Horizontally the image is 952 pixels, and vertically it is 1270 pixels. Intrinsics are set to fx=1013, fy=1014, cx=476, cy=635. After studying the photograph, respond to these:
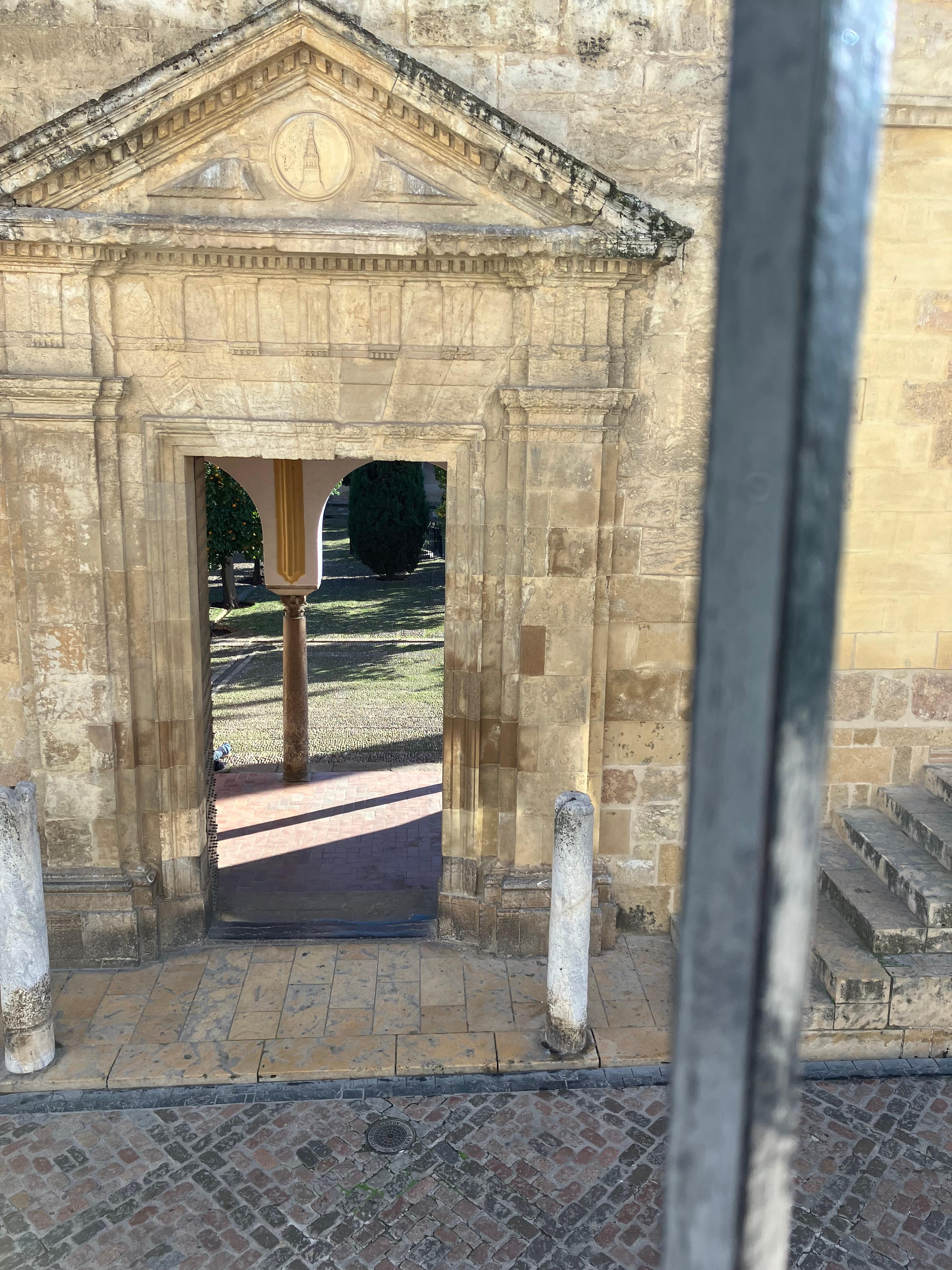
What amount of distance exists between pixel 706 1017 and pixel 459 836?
6.02 m

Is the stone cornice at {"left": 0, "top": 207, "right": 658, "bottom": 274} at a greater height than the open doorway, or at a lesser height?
greater

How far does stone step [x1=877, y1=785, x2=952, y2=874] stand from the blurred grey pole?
5800 millimetres

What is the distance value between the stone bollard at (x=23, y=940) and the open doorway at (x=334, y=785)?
1.59 m

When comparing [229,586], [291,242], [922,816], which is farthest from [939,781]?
[229,586]

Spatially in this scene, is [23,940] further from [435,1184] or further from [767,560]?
[767,560]

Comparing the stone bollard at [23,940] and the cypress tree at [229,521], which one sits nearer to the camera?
the stone bollard at [23,940]

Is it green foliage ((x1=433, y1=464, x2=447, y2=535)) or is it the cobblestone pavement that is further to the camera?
green foliage ((x1=433, y1=464, x2=447, y2=535))

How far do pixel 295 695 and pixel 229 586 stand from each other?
420 inches

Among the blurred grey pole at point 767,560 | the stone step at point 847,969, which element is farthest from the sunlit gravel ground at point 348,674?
the blurred grey pole at point 767,560

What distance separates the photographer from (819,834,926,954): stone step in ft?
19.7

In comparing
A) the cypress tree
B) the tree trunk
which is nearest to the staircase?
the cypress tree

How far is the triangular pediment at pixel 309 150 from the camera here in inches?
217

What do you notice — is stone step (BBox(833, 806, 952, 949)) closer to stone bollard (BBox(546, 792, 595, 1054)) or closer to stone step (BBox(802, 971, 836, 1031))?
stone step (BBox(802, 971, 836, 1031))

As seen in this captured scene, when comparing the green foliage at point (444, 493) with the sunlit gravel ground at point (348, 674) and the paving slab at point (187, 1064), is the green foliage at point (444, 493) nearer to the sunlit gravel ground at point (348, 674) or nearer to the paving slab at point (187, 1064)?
the sunlit gravel ground at point (348, 674)
